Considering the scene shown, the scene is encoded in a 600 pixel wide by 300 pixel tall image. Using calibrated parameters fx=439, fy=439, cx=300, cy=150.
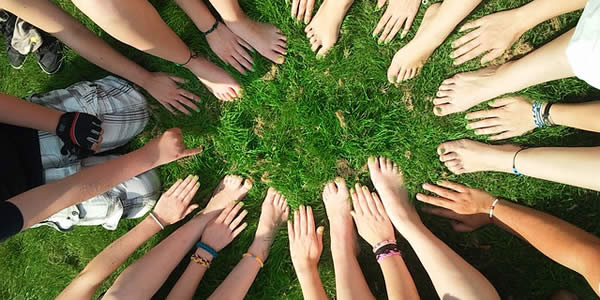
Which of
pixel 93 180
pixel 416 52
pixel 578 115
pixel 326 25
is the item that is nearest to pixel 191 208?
pixel 93 180

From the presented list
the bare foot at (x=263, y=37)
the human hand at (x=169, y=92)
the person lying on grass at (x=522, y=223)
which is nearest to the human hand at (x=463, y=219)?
the person lying on grass at (x=522, y=223)

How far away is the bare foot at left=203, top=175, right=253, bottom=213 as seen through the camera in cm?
246

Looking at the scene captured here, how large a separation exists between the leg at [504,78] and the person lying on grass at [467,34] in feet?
0.14

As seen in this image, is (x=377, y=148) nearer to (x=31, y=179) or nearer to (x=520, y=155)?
(x=520, y=155)

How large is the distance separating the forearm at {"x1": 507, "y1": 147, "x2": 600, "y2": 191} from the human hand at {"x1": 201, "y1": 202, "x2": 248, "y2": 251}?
1.46 meters

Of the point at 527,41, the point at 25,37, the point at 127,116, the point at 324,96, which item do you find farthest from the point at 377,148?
the point at 25,37

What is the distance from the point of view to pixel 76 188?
188cm

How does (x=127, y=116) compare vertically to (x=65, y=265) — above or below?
above

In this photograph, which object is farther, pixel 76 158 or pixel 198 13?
pixel 198 13

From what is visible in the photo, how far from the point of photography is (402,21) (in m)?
2.26

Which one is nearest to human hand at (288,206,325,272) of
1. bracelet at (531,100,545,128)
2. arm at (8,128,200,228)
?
arm at (8,128,200,228)

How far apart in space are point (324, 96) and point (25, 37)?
1546 mm

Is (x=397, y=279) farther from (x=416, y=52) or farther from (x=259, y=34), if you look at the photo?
(x=259, y=34)

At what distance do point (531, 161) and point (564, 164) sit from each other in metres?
0.19
